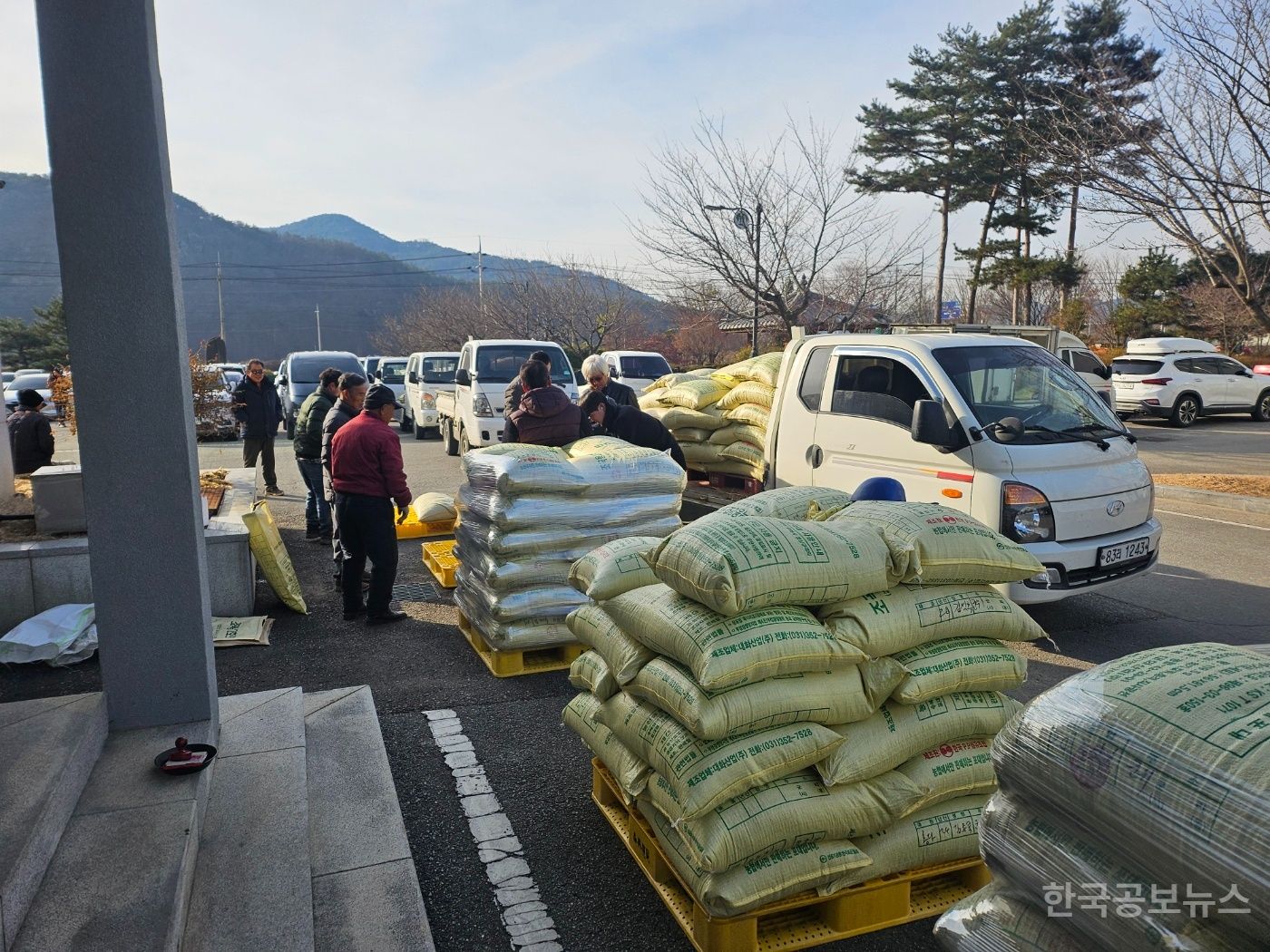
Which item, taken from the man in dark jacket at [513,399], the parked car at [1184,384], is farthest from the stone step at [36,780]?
the parked car at [1184,384]

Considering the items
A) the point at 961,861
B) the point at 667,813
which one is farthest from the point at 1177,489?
the point at 667,813

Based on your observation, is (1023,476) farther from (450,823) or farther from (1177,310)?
(1177,310)

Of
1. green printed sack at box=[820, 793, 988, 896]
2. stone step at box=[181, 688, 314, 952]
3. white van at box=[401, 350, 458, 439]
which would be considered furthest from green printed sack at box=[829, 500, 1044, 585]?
white van at box=[401, 350, 458, 439]

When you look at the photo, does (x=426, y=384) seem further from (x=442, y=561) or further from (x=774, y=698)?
(x=774, y=698)

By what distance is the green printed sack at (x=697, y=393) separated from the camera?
891 centimetres

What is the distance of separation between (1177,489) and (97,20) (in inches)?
516

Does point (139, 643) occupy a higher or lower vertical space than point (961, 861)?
higher

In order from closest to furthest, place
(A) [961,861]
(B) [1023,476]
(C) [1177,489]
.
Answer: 1. (A) [961,861]
2. (B) [1023,476]
3. (C) [1177,489]

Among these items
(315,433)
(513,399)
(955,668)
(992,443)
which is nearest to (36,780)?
(955,668)

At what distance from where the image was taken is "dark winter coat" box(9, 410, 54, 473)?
884cm

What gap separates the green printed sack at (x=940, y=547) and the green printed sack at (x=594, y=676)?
111cm

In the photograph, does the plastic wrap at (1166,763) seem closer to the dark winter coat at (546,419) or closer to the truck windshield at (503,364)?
the dark winter coat at (546,419)

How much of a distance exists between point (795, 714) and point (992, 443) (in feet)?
11.9

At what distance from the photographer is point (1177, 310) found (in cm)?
3634
